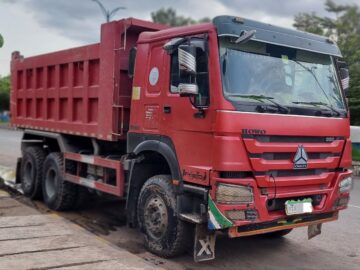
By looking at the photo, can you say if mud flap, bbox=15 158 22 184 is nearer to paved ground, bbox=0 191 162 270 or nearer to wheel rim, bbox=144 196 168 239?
paved ground, bbox=0 191 162 270

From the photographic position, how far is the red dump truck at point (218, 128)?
479 cm

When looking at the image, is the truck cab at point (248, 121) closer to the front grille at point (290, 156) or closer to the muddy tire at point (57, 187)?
the front grille at point (290, 156)

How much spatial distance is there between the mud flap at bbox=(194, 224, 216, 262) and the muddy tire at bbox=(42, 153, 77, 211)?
3.40m

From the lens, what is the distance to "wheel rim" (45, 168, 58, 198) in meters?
8.15

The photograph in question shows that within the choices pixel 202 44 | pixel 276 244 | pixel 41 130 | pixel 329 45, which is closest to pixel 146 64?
pixel 202 44

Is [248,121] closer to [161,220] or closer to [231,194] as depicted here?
[231,194]

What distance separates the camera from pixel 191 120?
201 inches

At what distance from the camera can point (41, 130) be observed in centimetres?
862

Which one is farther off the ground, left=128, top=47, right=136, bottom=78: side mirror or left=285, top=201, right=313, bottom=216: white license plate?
left=128, top=47, right=136, bottom=78: side mirror

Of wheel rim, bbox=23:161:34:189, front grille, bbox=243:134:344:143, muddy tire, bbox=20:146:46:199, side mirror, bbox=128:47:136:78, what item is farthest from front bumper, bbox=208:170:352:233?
wheel rim, bbox=23:161:34:189

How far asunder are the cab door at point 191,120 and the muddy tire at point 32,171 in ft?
13.0

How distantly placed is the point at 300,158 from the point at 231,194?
3.25ft

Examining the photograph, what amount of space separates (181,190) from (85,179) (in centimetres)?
252

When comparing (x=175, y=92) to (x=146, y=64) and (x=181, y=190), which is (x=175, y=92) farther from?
(x=181, y=190)
